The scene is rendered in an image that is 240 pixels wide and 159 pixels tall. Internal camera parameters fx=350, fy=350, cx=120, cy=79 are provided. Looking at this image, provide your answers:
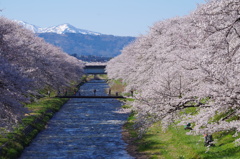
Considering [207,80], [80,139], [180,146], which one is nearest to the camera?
[207,80]

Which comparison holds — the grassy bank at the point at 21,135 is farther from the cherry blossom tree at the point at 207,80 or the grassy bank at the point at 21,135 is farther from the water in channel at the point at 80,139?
the cherry blossom tree at the point at 207,80

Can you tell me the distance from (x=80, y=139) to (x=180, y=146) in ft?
39.0

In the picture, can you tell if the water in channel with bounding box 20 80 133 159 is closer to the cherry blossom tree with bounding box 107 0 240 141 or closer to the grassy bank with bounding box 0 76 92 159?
the grassy bank with bounding box 0 76 92 159

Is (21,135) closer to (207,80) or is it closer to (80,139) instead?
(80,139)

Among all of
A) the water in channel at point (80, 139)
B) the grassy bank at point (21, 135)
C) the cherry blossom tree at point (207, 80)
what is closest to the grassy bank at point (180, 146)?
the water in channel at point (80, 139)

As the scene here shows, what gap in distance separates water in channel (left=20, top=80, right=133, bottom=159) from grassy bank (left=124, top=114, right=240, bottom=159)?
73.5 inches

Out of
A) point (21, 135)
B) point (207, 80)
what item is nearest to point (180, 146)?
point (207, 80)

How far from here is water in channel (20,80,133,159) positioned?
29.3 metres

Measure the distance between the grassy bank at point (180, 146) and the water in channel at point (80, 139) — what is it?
6.12 ft

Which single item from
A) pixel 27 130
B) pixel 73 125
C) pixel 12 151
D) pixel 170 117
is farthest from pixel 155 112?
pixel 73 125

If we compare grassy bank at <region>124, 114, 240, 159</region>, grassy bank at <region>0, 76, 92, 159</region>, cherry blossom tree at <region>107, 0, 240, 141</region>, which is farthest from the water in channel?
cherry blossom tree at <region>107, 0, 240, 141</region>

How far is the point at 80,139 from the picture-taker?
35.7 m

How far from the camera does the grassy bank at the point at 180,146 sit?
74.0 feet

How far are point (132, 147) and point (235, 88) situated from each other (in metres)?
19.7
